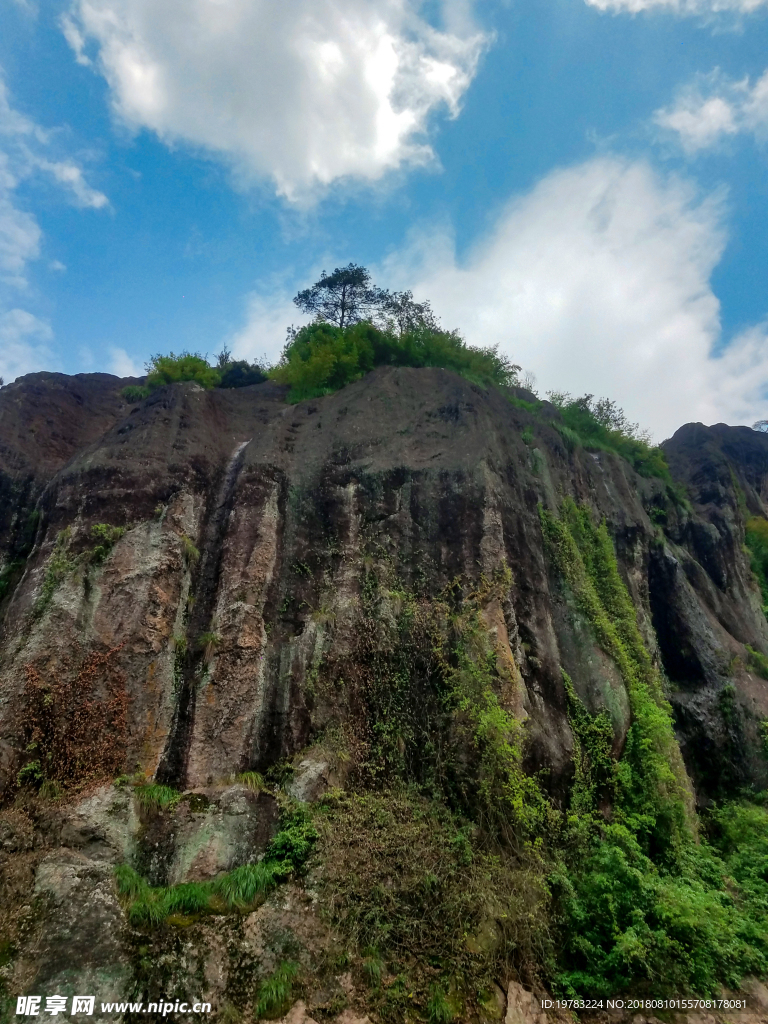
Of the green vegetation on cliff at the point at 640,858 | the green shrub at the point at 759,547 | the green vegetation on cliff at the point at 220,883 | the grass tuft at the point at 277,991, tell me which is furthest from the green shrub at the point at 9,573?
the green shrub at the point at 759,547

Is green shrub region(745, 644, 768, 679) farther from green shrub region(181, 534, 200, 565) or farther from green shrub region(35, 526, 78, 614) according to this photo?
green shrub region(35, 526, 78, 614)

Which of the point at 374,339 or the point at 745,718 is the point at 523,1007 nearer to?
the point at 745,718

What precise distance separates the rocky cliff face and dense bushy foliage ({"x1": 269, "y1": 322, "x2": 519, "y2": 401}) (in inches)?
51.2

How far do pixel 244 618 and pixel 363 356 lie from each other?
36.8 ft

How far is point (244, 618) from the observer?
12234 millimetres

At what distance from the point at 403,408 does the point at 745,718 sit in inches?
503

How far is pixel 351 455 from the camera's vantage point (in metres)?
15.9

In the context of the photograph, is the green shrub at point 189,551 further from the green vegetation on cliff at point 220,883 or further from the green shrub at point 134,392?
the green shrub at point 134,392

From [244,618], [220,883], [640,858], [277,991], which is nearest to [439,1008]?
[277,991]

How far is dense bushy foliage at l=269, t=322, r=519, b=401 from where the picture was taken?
19.7 metres

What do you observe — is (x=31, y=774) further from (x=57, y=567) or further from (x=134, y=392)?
(x=134, y=392)

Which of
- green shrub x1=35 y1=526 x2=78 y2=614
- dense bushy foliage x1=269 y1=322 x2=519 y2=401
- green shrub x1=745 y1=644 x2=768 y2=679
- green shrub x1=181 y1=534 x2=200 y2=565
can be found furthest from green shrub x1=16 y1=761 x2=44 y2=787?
green shrub x1=745 y1=644 x2=768 y2=679

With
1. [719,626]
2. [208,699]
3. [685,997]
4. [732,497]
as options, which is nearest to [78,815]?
[208,699]

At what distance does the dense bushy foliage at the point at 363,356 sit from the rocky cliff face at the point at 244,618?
1.30m
